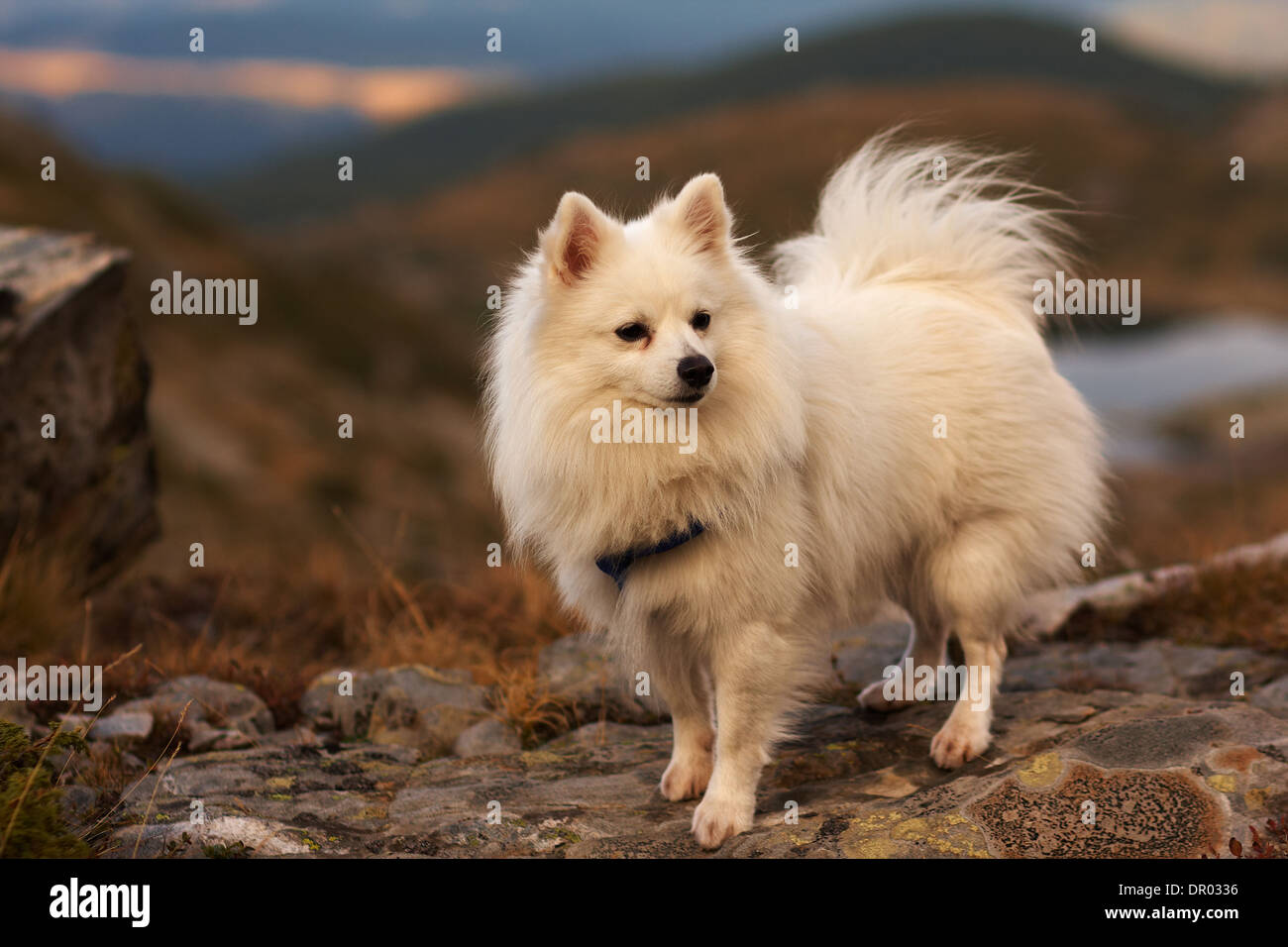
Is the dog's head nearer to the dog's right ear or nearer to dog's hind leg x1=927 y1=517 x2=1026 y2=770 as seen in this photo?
the dog's right ear

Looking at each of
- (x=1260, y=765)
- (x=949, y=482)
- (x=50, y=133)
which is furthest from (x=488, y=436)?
(x=50, y=133)

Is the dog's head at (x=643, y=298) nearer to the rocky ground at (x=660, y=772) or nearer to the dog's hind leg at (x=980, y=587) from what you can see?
the dog's hind leg at (x=980, y=587)

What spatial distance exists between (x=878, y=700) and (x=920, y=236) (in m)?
2.06

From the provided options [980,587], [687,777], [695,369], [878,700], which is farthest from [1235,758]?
[695,369]

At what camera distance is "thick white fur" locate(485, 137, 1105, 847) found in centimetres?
361

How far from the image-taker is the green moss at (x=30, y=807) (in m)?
3.15

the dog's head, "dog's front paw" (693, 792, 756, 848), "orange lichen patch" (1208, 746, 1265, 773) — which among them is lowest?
"dog's front paw" (693, 792, 756, 848)

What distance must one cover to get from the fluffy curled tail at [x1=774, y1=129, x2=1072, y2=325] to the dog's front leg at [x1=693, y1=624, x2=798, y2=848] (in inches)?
69.7

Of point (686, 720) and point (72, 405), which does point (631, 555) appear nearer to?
point (686, 720)

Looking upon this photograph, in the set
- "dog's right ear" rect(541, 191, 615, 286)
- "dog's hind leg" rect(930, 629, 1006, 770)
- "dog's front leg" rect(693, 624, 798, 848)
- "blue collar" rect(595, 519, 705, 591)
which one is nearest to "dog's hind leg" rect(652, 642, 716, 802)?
"dog's front leg" rect(693, 624, 798, 848)

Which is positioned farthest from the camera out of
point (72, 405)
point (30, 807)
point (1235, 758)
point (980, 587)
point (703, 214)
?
point (72, 405)

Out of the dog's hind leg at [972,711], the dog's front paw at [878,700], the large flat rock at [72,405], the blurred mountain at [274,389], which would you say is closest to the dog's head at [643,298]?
the dog's hind leg at [972,711]

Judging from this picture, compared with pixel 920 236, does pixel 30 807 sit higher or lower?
lower

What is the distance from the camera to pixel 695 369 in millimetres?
3350
